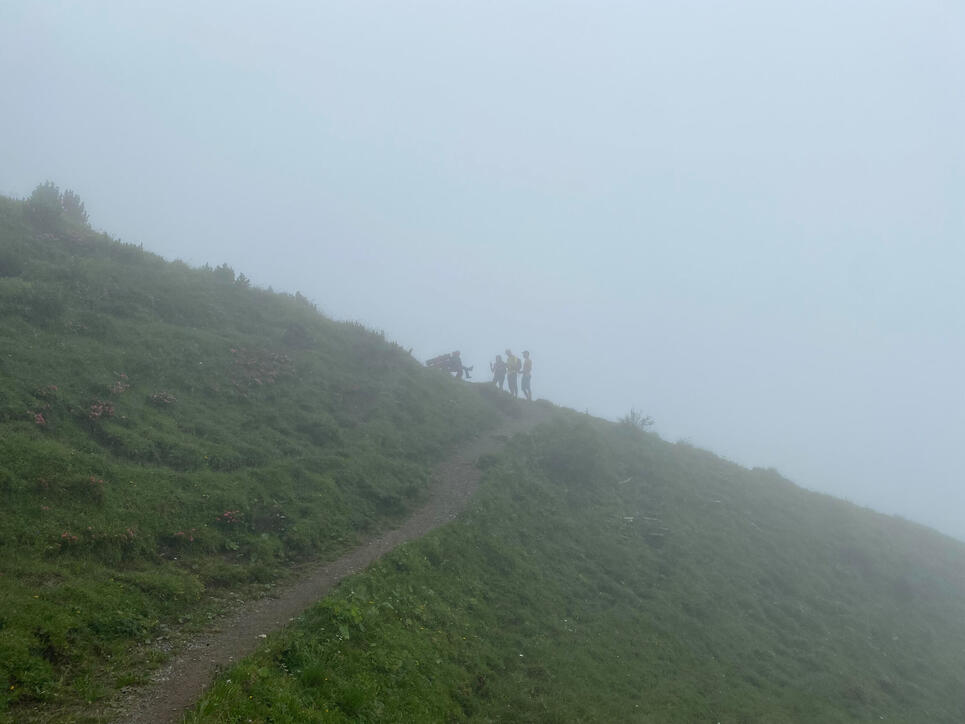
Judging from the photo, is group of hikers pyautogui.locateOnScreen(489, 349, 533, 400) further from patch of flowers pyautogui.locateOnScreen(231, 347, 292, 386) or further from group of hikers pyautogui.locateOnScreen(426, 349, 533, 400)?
patch of flowers pyautogui.locateOnScreen(231, 347, 292, 386)

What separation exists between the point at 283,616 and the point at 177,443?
6.73 meters

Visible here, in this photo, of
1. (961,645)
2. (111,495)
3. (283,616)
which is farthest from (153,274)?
A: (961,645)

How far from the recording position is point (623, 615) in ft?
61.1

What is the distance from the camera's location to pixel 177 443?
16594 mm

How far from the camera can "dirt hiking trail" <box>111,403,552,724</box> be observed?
28.2 feet

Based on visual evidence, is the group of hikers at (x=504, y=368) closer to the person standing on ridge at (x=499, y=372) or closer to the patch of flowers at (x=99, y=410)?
the person standing on ridge at (x=499, y=372)

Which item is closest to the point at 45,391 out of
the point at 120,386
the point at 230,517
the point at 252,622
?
the point at 120,386

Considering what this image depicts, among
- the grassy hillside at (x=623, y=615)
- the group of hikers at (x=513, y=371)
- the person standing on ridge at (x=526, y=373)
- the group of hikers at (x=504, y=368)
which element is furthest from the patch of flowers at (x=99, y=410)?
the person standing on ridge at (x=526, y=373)

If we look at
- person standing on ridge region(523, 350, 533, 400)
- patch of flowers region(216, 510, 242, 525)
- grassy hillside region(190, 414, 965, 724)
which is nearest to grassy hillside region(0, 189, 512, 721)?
patch of flowers region(216, 510, 242, 525)

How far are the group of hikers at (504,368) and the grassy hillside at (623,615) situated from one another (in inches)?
264

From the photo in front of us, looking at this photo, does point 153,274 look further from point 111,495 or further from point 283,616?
point 283,616

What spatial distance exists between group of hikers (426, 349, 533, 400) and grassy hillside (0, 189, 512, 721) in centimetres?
904

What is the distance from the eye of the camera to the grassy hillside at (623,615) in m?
11.1

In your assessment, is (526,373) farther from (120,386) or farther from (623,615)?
(120,386)
